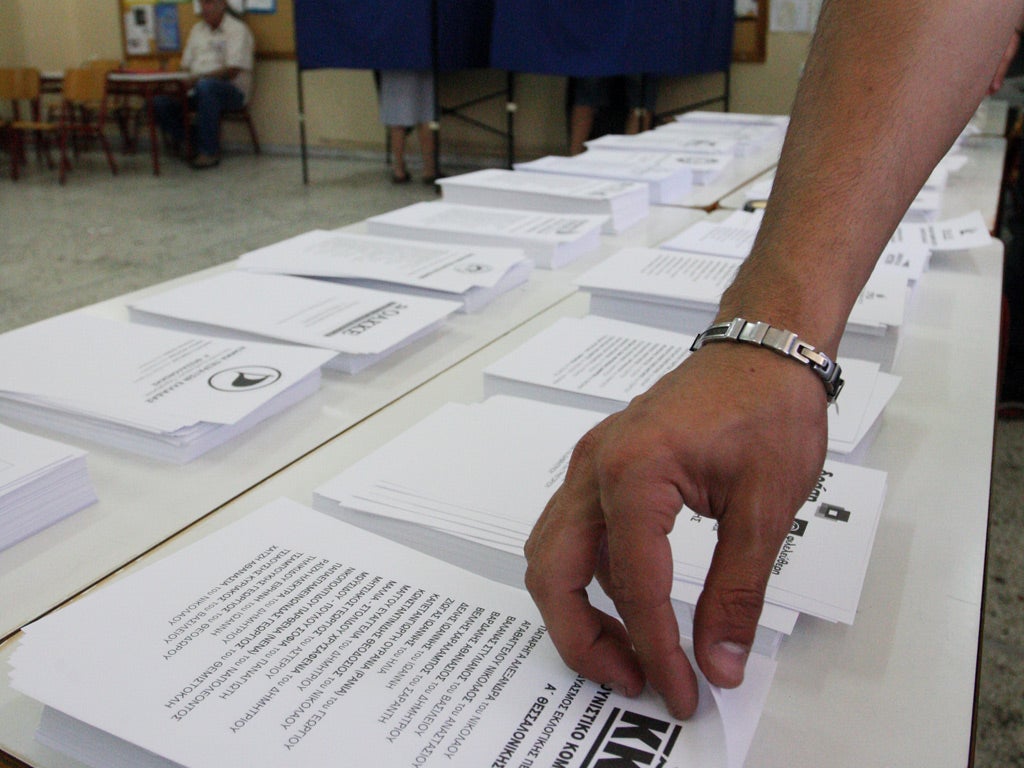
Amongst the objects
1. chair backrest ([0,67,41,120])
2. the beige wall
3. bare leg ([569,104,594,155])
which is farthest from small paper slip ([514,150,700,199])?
chair backrest ([0,67,41,120])

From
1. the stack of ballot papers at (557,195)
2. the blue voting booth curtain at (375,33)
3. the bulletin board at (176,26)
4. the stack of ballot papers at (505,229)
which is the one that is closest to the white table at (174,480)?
the stack of ballot papers at (505,229)

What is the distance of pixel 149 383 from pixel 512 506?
0.36 m

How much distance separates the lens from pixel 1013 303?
2432 millimetres

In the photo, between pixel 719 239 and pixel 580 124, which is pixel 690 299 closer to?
pixel 719 239

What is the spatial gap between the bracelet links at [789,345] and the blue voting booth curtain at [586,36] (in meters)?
3.63

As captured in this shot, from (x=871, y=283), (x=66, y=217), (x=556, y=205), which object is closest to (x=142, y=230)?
(x=66, y=217)

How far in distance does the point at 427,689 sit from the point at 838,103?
14.9 inches

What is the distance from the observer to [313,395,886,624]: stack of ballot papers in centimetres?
49

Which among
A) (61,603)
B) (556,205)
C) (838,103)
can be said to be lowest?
(61,603)

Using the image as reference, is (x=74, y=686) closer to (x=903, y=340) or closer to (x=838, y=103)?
(x=838, y=103)

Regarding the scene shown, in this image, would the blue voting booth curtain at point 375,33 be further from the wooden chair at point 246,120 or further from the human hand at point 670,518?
the human hand at point 670,518

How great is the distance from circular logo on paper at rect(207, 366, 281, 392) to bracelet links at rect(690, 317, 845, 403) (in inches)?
17.1

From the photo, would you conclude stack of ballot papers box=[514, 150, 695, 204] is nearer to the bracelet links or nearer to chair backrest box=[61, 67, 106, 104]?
the bracelet links

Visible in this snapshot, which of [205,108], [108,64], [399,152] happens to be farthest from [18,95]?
[399,152]
